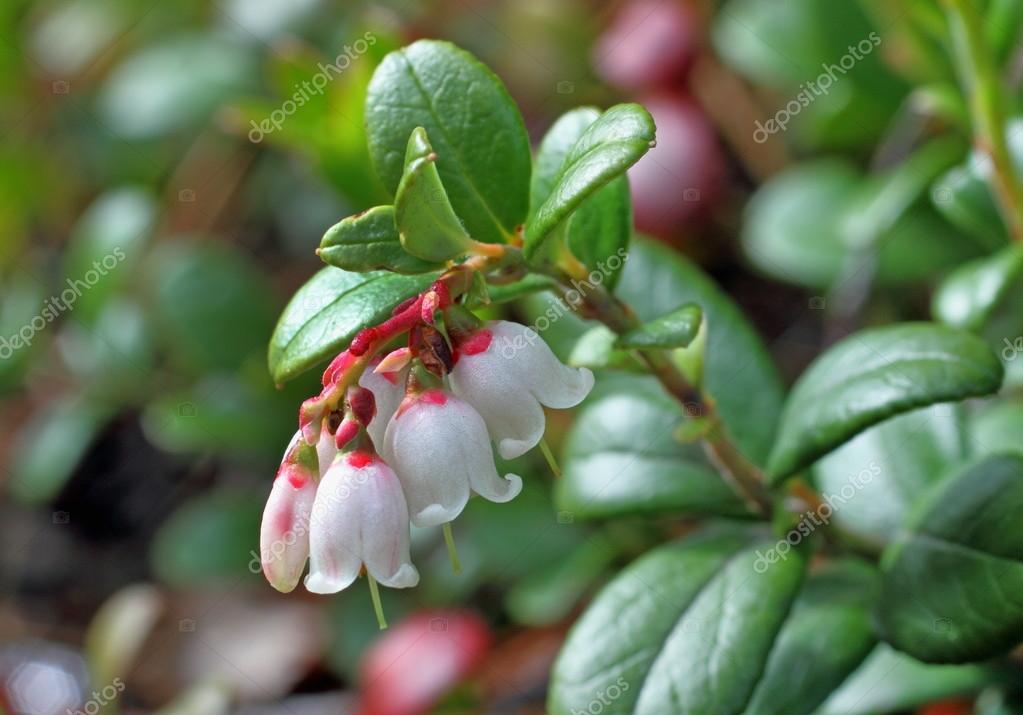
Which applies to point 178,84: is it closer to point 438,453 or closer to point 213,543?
point 213,543

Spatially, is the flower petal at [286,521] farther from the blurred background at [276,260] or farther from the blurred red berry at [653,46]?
the blurred red berry at [653,46]

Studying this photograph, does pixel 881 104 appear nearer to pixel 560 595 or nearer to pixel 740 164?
pixel 740 164

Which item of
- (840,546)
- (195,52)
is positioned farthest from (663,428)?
(195,52)

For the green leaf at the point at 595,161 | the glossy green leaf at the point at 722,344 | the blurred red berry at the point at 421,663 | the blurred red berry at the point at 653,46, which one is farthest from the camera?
the blurred red berry at the point at 653,46

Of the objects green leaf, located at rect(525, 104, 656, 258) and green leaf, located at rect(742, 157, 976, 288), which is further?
green leaf, located at rect(742, 157, 976, 288)
